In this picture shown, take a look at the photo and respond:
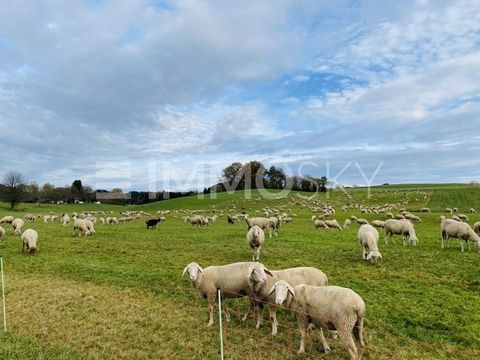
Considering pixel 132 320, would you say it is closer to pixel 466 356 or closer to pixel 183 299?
pixel 183 299

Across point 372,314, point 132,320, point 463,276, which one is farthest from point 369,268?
point 132,320

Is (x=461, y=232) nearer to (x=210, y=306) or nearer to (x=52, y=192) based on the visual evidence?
(x=210, y=306)

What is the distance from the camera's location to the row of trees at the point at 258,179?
129 metres

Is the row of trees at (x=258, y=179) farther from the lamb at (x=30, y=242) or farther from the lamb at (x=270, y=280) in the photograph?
the lamb at (x=270, y=280)

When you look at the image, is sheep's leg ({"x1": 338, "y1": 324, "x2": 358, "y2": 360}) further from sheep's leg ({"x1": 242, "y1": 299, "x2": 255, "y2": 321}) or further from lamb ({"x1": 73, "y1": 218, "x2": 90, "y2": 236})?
lamb ({"x1": 73, "y1": 218, "x2": 90, "y2": 236})

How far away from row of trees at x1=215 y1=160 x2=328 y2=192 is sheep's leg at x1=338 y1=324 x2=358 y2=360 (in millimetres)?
119758

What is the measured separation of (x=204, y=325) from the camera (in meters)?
9.53

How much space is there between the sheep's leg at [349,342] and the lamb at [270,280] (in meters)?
2.26

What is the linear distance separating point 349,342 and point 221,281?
4.29m

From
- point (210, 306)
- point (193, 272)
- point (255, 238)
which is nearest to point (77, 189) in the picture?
point (255, 238)

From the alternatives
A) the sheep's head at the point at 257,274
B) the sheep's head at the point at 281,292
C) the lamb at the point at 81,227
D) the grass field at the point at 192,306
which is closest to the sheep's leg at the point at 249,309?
the grass field at the point at 192,306

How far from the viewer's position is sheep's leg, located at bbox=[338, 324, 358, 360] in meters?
6.95

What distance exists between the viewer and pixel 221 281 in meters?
10.2

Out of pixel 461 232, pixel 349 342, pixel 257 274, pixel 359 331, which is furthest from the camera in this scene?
pixel 461 232
